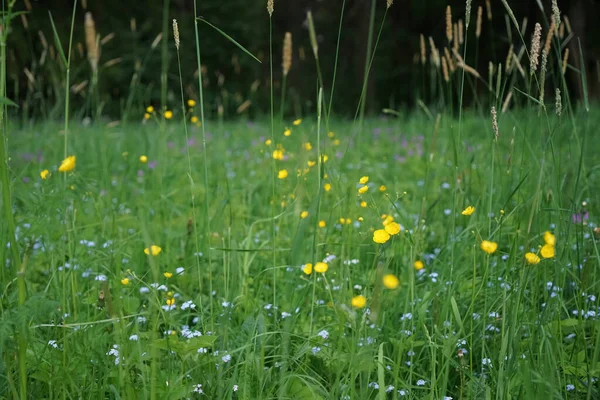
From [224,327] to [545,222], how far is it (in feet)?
3.79

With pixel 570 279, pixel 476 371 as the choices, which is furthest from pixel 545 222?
pixel 476 371

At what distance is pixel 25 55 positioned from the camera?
9555 millimetres

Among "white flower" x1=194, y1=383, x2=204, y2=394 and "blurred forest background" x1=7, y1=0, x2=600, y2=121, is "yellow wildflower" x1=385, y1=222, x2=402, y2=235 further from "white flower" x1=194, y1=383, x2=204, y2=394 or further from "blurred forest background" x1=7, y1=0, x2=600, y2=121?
"blurred forest background" x1=7, y1=0, x2=600, y2=121

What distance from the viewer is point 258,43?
15.8 metres

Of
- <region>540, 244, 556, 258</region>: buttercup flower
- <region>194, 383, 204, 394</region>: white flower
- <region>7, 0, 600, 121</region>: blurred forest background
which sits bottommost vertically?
<region>194, 383, 204, 394</region>: white flower

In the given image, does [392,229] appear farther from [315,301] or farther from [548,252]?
[315,301]

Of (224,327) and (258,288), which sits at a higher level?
(224,327)

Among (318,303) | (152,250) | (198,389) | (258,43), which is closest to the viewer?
(152,250)

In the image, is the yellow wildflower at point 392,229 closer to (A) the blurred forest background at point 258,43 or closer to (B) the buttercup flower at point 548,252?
(B) the buttercup flower at point 548,252

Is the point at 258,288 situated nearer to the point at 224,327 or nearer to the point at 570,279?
the point at 224,327

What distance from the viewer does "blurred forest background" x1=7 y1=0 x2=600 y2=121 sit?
1003cm

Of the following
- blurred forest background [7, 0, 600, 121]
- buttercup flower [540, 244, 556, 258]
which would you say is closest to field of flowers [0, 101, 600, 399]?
buttercup flower [540, 244, 556, 258]

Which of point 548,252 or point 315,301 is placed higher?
point 548,252

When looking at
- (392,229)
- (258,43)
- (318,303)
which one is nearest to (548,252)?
(392,229)
